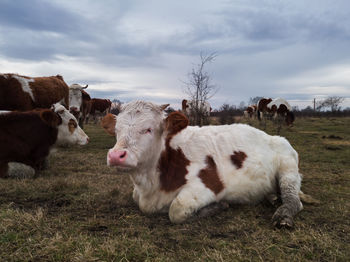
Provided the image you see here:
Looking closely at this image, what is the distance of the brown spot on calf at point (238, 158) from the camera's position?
399 centimetres

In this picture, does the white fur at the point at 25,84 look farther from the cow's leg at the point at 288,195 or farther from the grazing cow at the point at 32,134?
the cow's leg at the point at 288,195

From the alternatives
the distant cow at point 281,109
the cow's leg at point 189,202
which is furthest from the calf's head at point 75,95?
the distant cow at point 281,109

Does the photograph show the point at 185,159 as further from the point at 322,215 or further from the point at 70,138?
the point at 70,138

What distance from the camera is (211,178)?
3.74 m

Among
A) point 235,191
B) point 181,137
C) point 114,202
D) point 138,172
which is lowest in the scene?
point 114,202

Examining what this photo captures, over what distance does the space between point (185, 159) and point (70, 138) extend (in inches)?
147

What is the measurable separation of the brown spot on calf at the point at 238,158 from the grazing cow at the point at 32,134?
158 inches

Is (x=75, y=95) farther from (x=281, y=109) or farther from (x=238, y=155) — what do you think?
(x=281, y=109)

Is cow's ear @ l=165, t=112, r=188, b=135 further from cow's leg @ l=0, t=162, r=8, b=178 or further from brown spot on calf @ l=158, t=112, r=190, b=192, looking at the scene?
cow's leg @ l=0, t=162, r=8, b=178

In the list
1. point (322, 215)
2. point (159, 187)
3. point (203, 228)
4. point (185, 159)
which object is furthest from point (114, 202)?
point (322, 215)

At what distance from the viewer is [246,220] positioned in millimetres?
3480

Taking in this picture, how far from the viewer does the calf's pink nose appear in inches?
114

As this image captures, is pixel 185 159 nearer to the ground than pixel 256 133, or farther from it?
nearer to the ground

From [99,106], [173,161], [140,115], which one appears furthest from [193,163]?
[99,106]
